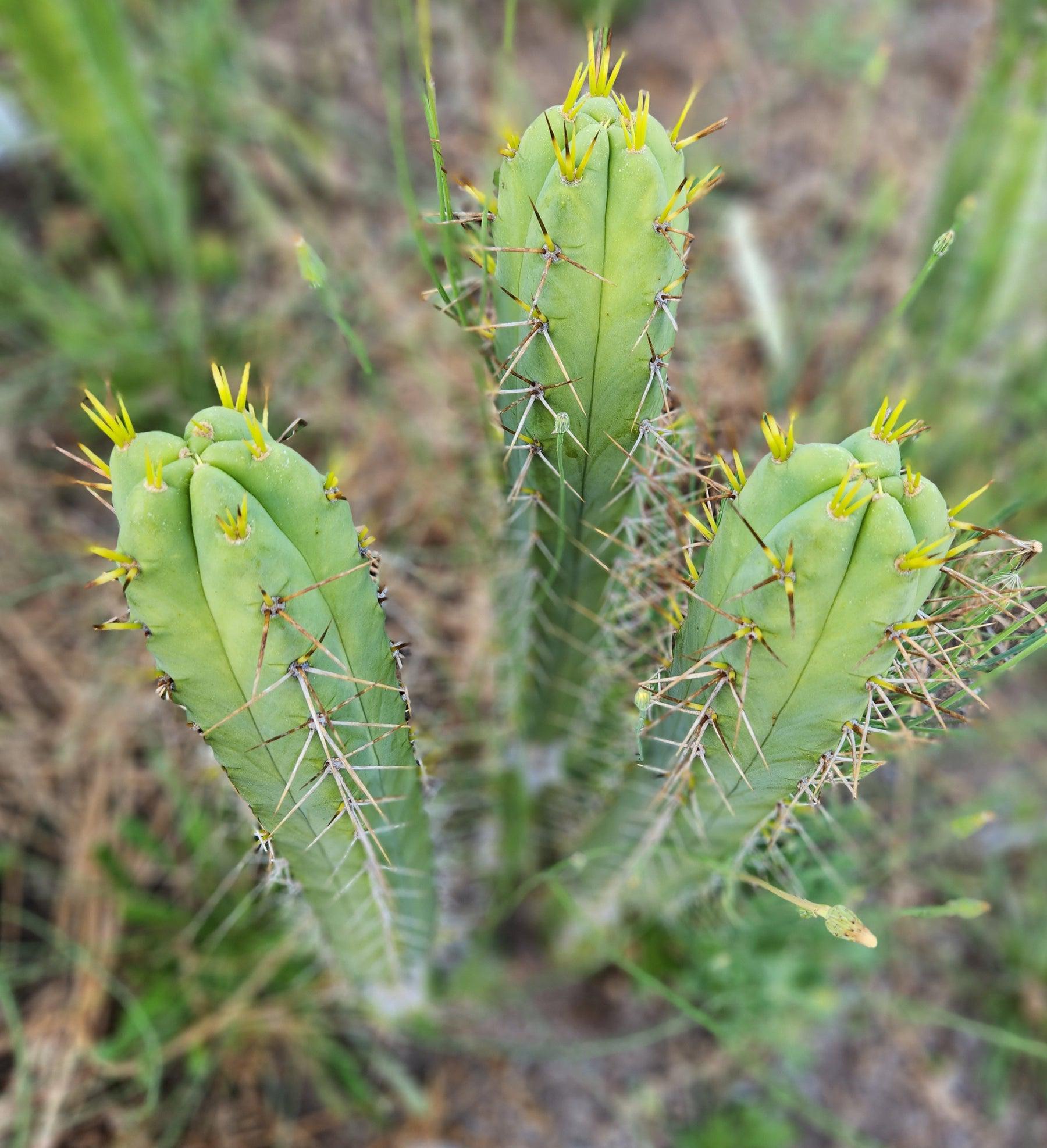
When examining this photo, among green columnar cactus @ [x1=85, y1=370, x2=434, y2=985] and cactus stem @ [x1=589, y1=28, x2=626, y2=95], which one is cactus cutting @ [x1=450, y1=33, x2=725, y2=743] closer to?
cactus stem @ [x1=589, y1=28, x2=626, y2=95]

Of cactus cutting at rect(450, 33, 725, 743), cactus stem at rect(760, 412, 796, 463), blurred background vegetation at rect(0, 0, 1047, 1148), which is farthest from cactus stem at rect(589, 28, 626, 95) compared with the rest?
cactus stem at rect(760, 412, 796, 463)

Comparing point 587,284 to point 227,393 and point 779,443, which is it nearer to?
point 779,443

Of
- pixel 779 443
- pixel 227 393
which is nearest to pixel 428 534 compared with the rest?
pixel 227 393

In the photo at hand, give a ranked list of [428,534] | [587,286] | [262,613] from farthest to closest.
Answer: [428,534] < [587,286] < [262,613]

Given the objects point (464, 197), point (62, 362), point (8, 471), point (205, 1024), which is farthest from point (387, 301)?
point (205, 1024)

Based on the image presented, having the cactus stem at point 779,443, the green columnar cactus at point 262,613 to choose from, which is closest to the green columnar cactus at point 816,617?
the cactus stem at point 779,443

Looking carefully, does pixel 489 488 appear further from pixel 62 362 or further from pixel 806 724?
pixel 62 362
